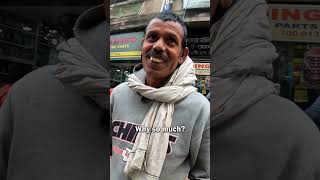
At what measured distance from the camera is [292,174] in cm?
237

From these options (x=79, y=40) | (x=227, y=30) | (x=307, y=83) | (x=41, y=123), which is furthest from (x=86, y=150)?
(x=307, y=83)

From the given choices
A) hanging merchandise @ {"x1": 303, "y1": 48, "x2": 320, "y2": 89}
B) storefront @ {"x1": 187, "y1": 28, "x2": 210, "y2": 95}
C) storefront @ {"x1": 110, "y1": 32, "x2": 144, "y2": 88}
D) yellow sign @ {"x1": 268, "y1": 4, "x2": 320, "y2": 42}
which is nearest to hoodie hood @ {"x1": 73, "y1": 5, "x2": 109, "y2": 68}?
storefront @ {"x1": 110, "y1": 32, "x2": 144, "y2": 88}

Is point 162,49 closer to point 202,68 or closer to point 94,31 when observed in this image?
point 202,68

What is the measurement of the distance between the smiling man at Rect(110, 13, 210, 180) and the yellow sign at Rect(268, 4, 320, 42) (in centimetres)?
60

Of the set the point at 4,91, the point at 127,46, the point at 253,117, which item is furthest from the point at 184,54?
the point at 4,91

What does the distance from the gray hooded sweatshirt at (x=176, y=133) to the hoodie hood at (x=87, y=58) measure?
180 mm

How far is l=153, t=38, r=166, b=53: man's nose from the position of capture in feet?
7.04

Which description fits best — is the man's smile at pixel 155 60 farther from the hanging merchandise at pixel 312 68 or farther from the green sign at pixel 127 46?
the hanging merchandise at pixel 312 68

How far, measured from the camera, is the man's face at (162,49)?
84.0 inches

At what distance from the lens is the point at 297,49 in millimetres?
2402

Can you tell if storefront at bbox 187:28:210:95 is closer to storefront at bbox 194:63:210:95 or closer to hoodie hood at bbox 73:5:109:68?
storefront at bbox 194:63:210:95

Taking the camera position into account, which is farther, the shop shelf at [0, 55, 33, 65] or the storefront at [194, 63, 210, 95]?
the shop shelf at [0, 55, 33, 65]

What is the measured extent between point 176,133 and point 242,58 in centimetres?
59

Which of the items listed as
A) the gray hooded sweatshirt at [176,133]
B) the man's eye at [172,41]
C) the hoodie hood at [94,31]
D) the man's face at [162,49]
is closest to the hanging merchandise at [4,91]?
the hoodie hood at [94,31]
